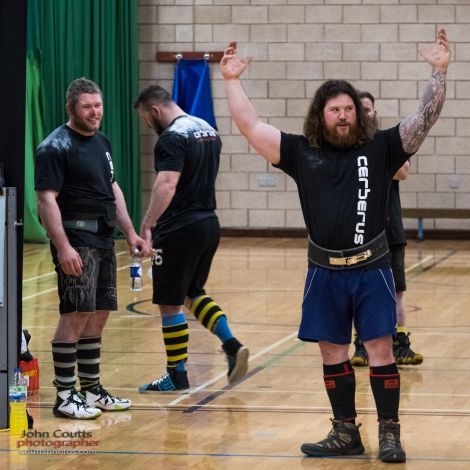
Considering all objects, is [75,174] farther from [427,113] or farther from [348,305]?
[427,113]

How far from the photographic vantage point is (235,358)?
23.4 ft

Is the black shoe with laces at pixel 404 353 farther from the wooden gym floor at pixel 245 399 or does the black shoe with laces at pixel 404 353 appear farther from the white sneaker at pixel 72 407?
the white sneaker at pixel 72 407

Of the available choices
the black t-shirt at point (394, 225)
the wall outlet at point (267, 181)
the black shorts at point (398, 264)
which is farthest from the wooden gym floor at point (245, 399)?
the wall outlet at point (267, 181)

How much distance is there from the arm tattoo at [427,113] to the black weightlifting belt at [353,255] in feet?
1.50

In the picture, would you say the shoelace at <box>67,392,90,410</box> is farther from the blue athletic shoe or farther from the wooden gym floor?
the blue athletic shoe

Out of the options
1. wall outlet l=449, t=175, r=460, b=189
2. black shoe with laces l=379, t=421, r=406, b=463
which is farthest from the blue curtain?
black shoe with laces l=379, t=421, r=406, b=463

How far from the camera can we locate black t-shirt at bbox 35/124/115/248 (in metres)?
6.17

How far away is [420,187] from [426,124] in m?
12.1

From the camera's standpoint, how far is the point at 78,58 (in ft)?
57.7

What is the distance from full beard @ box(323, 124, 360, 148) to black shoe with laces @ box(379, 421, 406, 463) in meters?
1.23

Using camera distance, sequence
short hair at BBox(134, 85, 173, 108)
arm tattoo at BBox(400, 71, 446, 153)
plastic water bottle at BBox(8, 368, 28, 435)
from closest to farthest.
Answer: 1. arm tattoo at BBox(400, 71, 446, 153)
2. plastic water bottle at BBox(8, 368, 28, 435)
3. short hair at BBox(134, 85, 173, 108)

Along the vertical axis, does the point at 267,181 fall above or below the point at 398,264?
A: below

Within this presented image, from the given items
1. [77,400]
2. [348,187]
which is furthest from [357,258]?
[77,400]

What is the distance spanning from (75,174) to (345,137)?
1.57 metres
